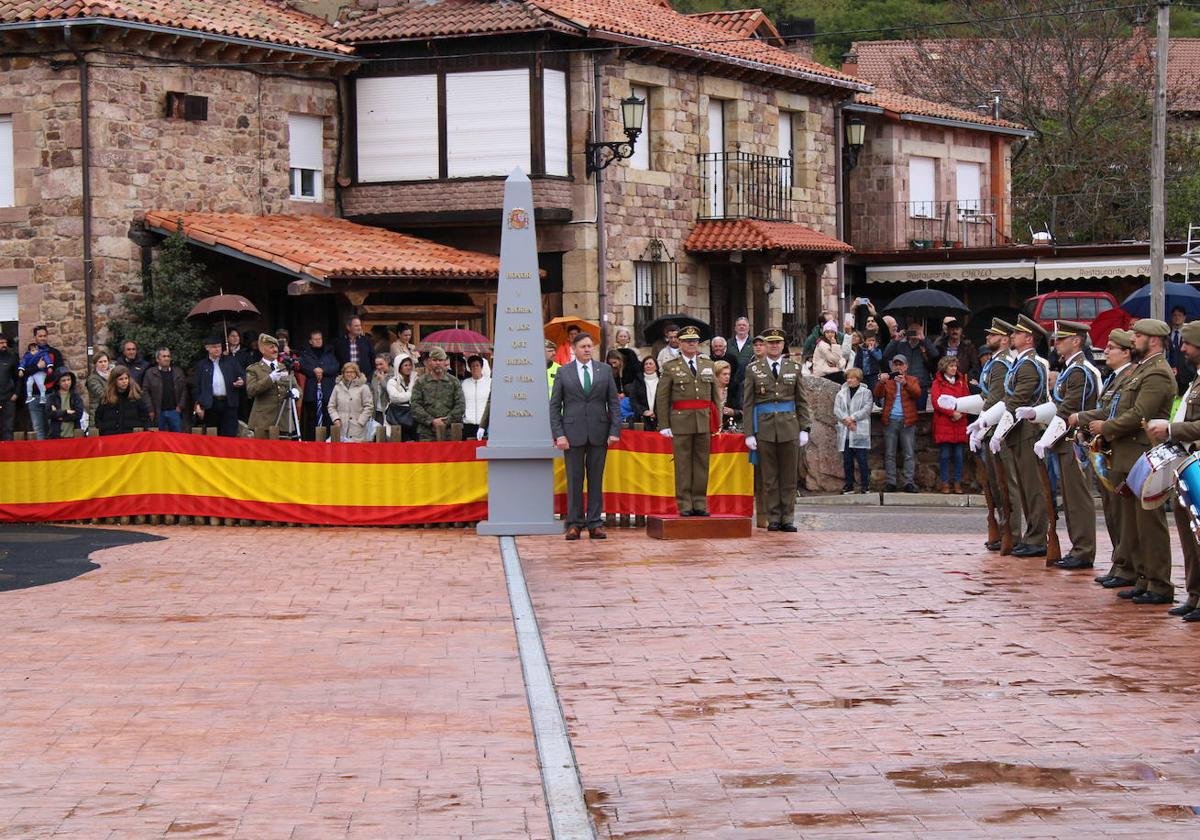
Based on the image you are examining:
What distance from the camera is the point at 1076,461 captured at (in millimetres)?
14641

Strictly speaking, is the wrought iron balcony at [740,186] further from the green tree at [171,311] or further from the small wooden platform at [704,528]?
the small wooden platform at [704,528]

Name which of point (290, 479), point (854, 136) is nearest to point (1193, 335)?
point (290, 479)

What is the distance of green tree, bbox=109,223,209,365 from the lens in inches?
1040

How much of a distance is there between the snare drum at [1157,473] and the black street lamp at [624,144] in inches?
710

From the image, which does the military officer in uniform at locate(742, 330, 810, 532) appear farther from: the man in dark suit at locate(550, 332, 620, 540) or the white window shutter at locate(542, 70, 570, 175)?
the white window shutter at locate(542, 70, 570, 175)

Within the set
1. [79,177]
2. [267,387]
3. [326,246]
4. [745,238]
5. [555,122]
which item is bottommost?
[267,387]

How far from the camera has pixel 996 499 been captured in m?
16.1

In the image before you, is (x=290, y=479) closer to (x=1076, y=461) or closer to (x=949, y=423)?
(x=949, y=423)

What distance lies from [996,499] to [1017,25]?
4039cm

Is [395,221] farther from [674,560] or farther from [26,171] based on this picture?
[674,560]

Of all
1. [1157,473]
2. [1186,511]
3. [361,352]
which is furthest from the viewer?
[361,352]

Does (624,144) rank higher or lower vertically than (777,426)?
higher

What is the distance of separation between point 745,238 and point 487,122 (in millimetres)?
5190

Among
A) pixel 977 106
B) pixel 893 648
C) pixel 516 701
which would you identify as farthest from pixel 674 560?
pixel 977 106
